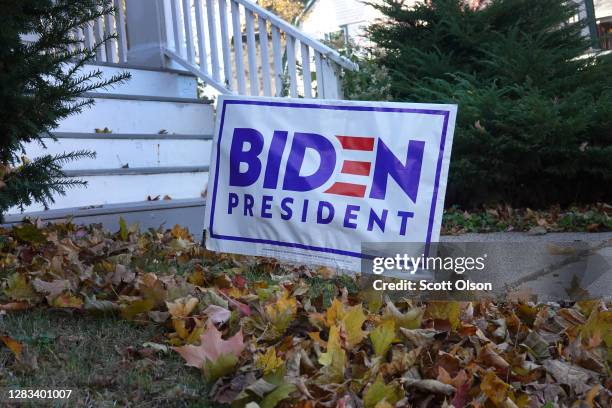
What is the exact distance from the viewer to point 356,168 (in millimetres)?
3383

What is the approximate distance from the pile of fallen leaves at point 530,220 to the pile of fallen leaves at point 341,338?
9.36 ft

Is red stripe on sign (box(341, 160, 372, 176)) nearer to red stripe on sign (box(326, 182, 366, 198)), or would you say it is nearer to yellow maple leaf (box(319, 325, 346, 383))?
red stripe on sign (box(326, 182, 366, 198))

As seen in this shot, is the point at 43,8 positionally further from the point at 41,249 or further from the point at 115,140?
the point at 115,140

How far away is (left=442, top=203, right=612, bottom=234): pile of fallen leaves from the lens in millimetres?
5734

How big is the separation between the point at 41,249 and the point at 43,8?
1220 millimetres

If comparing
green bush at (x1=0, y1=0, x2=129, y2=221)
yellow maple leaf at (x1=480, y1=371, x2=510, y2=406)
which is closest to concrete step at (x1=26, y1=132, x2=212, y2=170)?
green bush at (x1=0, y1=0, x2=129, y2=221)

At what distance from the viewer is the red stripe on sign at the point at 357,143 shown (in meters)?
3.36

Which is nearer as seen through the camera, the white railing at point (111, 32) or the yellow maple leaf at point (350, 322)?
the yellow maple leaf at point (350, 322)

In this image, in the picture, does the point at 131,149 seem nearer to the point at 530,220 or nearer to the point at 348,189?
the point at 348,189

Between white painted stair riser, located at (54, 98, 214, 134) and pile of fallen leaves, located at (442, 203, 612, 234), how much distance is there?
2.47 meters

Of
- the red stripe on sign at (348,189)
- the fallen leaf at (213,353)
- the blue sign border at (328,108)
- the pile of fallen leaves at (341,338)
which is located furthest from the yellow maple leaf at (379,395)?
the red stripe on sign at (348,189)

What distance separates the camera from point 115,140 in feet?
19.2

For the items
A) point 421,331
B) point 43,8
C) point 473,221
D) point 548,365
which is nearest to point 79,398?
point 421,331

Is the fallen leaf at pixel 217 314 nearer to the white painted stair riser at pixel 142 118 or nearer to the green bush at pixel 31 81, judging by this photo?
the green bush at pixel 31 81
